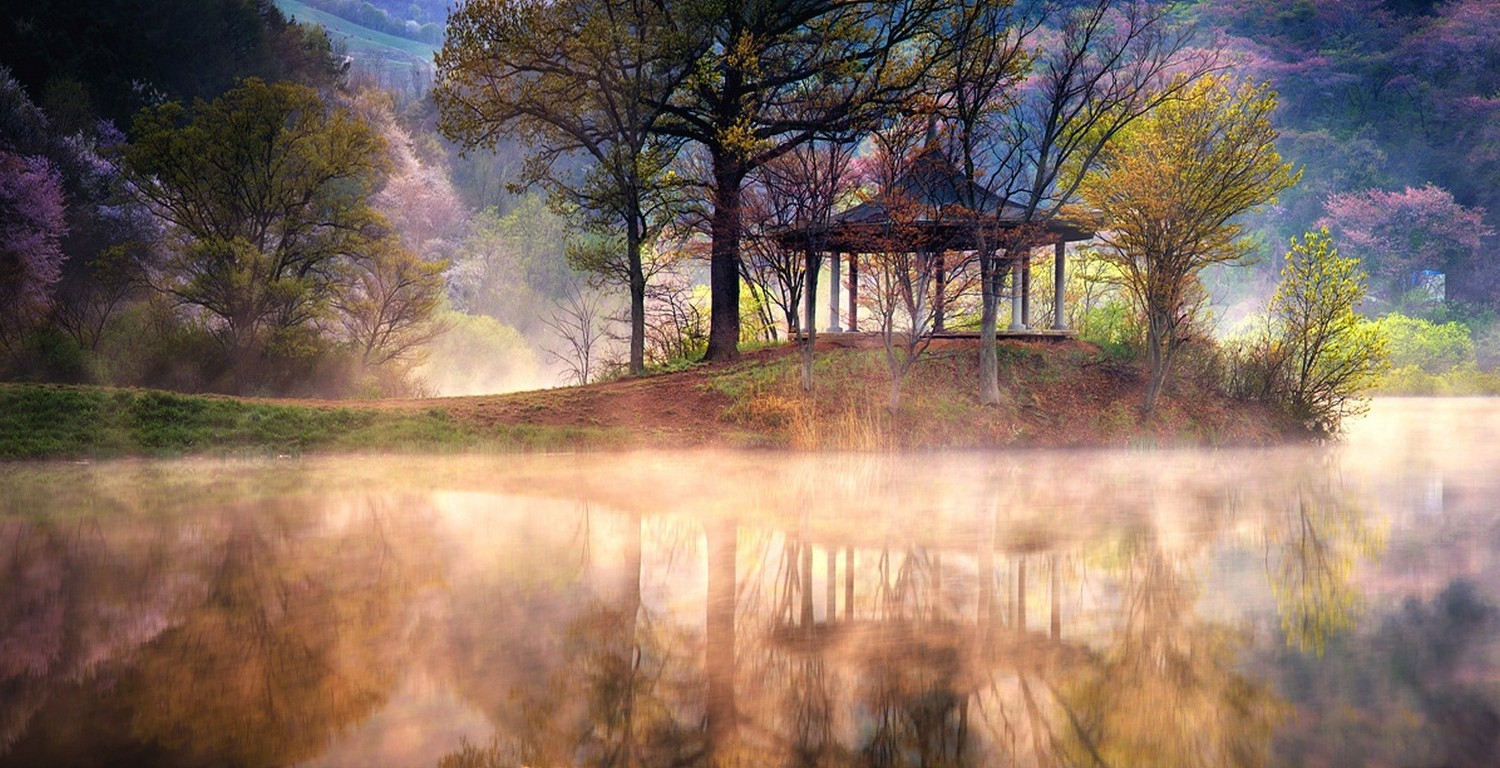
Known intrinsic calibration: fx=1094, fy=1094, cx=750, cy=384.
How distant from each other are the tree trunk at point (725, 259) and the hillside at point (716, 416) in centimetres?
98

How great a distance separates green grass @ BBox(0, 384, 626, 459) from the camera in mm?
18125

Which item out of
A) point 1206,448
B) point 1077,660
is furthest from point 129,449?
point 1206,448

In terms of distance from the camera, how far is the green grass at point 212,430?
1812cm

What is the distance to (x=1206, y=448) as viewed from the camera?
22.8 metres

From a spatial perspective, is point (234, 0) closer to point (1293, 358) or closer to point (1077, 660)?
point (1293, 358)

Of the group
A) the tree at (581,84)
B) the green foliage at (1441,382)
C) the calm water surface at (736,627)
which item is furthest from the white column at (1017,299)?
the green foliage at (1441,382)

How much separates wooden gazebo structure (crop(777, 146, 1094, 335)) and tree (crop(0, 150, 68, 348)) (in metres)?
19.7

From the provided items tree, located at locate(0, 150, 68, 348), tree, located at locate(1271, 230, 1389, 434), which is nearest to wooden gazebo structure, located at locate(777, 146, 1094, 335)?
tree, located at locate(1271, 230, 1389, 434)

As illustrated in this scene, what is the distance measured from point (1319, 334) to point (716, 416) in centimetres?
1307

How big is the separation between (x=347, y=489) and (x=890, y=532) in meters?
7.52

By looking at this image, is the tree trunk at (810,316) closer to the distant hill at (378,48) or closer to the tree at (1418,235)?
the tree at (1418,235)

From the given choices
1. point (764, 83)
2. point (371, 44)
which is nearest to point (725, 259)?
point (764, 83)

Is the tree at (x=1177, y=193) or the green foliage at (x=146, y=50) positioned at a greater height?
the green foliage at (x=146, y=50)

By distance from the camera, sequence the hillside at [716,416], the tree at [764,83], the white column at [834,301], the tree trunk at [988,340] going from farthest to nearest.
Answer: the white column at [834,301], the tree at [764,83], the tree trunk at [988,340], the hillside at [716,416]
